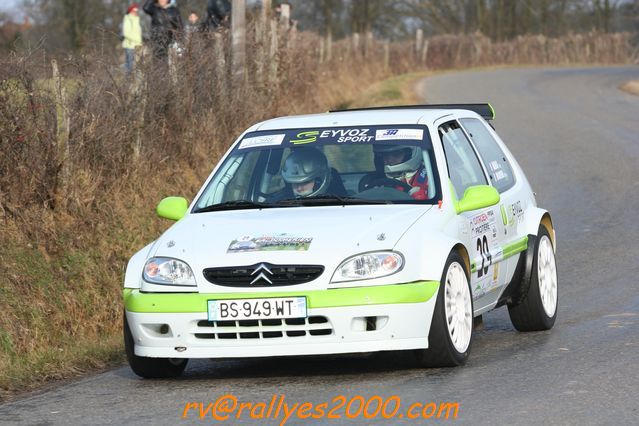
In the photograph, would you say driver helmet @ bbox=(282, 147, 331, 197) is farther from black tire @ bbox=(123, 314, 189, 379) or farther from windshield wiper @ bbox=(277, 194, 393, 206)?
black tire @ bbox=(123, 314, 189, 379)

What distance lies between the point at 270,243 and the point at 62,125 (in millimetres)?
5562

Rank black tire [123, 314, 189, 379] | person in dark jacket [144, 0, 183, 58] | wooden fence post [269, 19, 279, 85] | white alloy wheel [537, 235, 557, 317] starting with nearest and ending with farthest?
1. black tire [123, 314, 189, 379]
2. white alloy wheel [537, 235, 557, 317]
3. person in dark jacket [144, 0, 183, 58]
4. wooden fence post [269, 19, 279, 85]

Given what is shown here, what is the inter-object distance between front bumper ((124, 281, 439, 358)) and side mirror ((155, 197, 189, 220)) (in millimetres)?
1075

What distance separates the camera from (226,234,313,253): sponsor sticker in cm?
723

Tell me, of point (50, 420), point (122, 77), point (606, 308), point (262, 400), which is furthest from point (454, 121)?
point (122, 77)

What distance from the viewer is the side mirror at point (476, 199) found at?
7.98 meters

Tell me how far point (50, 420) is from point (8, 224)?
5.23 m

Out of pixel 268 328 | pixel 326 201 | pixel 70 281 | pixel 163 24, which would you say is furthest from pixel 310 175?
pixel 163 24

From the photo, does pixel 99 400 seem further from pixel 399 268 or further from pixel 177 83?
pixel 177 83

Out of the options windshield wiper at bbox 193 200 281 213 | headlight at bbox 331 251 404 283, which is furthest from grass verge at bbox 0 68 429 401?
headlight at bbox 331 251 404 283

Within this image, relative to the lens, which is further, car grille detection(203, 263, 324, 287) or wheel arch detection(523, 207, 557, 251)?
wheel arch detection(523, 207, 557, 251)

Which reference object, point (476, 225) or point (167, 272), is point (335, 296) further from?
point (476, 225)

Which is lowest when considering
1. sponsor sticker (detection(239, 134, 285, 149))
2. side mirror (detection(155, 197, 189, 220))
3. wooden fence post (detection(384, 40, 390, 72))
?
wooden fence post (detection(384, 40, 390, 72))

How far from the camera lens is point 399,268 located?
716 cm
